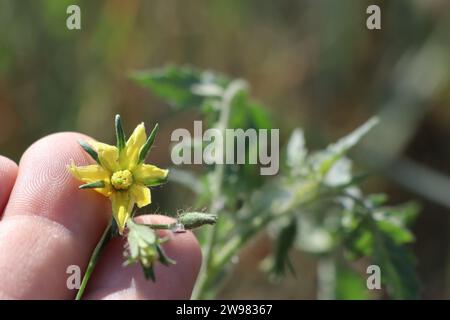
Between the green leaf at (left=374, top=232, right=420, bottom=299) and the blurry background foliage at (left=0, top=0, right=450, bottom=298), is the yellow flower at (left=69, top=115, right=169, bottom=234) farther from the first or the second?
the blurry background foliage at (left=0, top=0, right=450, bottom=298)

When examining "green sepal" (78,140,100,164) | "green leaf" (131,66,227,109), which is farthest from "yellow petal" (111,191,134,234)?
"green leaf" (131,66,227,109)

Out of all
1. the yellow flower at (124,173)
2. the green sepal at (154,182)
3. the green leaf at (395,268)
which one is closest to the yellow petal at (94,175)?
the yellow flower at (124,173)

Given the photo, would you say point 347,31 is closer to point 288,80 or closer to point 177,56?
point 288,80

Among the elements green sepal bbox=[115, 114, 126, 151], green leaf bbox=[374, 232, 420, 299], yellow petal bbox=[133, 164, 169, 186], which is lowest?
green leaf bbox=[374, 232, 420, 299]

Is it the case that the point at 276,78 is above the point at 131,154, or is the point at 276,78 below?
above

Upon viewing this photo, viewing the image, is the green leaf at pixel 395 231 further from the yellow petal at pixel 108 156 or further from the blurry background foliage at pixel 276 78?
the blurry background foliage at pixel 276 78

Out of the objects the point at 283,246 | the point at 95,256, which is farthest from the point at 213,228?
the point at 95,256

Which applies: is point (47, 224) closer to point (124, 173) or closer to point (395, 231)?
point (124, 173)
